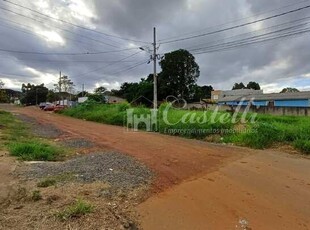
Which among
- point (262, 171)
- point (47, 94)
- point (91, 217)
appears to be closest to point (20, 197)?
point (91, 217)

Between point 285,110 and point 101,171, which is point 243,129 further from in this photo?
point 285,110

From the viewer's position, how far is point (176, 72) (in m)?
48.2

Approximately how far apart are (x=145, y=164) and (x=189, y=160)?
1433mm

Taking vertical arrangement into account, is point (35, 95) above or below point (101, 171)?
above

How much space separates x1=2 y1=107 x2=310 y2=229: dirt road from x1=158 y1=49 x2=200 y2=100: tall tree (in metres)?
39.6

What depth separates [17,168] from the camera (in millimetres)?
6762

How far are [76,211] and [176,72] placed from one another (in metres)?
45.0

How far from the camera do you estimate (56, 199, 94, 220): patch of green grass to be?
161 inches

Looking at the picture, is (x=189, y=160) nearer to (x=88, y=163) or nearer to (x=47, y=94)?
(x=88, y=163)

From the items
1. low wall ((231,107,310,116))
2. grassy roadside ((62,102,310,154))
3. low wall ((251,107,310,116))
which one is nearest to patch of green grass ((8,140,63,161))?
grassy roadside ((62,102,310,154))

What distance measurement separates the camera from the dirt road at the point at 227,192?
4.27 meters

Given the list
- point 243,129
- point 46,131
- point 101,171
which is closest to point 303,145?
point 243,129

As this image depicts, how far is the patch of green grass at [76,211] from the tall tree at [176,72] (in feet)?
145

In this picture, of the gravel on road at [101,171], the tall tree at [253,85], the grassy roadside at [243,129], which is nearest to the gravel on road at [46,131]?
the grassy roadside at [243,129]
